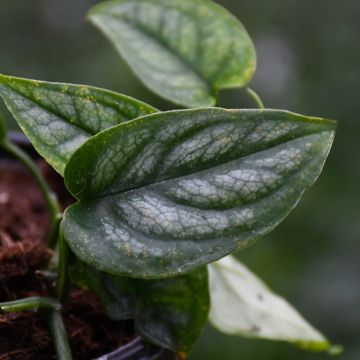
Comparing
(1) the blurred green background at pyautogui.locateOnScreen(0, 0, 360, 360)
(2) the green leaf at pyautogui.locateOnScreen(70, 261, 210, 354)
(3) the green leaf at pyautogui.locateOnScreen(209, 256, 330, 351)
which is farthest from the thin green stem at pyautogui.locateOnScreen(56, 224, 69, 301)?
(1) the blurred green background at pyautogui.locateOnScreen(0, 0, 360, 360)

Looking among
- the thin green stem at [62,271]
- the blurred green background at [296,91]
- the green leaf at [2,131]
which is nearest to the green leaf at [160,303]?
the thin green stem at [62,271]

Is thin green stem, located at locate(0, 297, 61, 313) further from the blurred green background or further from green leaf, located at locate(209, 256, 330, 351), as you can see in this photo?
the blurred green background

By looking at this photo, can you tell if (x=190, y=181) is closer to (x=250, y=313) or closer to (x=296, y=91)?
(x=250, y=313)

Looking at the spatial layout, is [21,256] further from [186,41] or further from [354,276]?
[354,276]

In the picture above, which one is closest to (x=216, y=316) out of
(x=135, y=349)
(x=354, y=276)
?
(x=135, y=349)

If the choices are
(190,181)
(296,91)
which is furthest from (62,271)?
(296,91)
